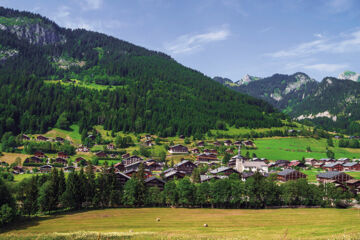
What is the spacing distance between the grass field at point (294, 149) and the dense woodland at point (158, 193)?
6970 centimetres

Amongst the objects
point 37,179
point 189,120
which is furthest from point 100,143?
point 37,179

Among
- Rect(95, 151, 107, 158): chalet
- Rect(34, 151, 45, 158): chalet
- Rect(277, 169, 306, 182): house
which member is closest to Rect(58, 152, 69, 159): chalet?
Rect(34, 151, 45, 158): chalet

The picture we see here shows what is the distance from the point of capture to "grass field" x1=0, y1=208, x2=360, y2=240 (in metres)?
37.4

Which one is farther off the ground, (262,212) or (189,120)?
(189,120)

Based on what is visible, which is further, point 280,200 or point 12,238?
point 280,200

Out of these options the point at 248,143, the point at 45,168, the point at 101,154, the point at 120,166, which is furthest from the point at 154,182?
the point at 248,143

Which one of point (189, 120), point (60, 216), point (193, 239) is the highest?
point (189, 120)

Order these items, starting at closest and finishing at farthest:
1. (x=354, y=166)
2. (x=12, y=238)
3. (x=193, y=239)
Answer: (x=193, y=239) → (x=12, y=238) → (x=354, y=166)

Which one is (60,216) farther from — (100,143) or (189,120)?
(189,120)

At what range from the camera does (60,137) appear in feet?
476

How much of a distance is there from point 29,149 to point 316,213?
364ft

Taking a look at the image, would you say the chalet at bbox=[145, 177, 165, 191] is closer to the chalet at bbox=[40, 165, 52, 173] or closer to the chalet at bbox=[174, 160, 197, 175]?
the chalet at bbox=[174, 160, 197, 175]

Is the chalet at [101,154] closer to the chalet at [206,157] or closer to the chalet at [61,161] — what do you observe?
the chalet at [61,161]

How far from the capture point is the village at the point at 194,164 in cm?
8906
